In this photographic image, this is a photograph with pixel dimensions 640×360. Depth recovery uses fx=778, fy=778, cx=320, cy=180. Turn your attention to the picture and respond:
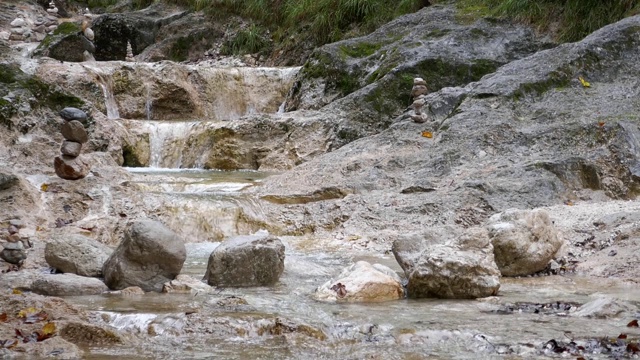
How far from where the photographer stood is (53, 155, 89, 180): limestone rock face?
7.85 m

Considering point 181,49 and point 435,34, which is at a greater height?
point 435,34

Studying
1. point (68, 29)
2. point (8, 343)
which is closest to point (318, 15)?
point (68, 29)

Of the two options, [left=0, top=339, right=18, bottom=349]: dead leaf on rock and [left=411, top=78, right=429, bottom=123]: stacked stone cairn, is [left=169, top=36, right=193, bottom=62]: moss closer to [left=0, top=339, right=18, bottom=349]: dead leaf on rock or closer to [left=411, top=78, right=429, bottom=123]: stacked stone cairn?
[left=411, top=78, right=429, bottom=123]: stacked stone cairn

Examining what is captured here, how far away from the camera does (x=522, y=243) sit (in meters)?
5.76

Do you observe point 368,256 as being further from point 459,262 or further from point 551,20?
point 551,20

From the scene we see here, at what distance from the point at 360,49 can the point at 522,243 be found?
7.61 m

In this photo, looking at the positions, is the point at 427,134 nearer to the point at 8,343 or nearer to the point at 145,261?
the point at 145,261

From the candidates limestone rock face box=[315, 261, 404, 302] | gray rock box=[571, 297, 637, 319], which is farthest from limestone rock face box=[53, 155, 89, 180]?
gray rock box=[571, 297, 637, 319]

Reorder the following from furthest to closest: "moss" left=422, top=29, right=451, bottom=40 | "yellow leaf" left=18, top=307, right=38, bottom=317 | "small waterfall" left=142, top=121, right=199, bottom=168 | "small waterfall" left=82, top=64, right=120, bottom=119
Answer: "small waterfall" left=82, top=64, right=120, bottom=119, "moss" left=422, top=29, right=451, bottom=40, "small waterfall" left=142, top=121, right=199, bottom=168, "yellow leaf" left=18, top=307, right=38, bottom=317

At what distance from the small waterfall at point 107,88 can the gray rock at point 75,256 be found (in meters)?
7.10

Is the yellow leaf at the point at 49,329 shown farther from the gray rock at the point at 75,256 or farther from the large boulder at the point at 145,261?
the gray rock at the point at 75,256

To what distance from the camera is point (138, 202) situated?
783cm

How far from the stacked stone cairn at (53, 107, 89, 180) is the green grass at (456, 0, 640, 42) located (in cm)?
746

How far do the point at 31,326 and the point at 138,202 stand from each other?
163 inches
